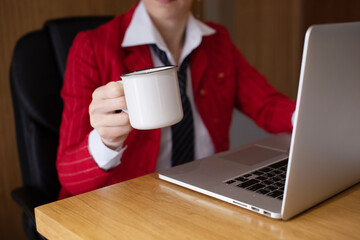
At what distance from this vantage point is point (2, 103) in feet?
6.25

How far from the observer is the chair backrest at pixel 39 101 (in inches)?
43.1

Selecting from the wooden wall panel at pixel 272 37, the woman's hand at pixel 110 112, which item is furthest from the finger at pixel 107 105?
the wooden wall panel at pixel 272 37

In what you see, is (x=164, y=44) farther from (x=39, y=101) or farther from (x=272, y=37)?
(x=272, y=37)

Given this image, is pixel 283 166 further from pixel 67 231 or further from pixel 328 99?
pixel 67 231

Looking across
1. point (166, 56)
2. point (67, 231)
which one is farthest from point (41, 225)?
point (166, 56)

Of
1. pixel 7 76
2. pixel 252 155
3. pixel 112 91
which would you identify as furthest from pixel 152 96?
pixel 7 76

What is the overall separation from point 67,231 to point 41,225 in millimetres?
89

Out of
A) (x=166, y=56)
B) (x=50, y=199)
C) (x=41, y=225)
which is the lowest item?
(x=50, y=199)

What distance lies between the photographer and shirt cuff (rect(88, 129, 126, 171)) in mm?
834

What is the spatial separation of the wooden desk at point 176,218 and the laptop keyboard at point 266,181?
0.06 meters

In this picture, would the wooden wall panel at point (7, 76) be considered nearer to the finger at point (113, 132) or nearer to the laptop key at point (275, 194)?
the finger at point (113, 132)

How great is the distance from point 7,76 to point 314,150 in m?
1.66

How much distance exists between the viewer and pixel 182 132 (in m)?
1.18

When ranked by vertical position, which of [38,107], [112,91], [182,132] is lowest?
[182,132]
